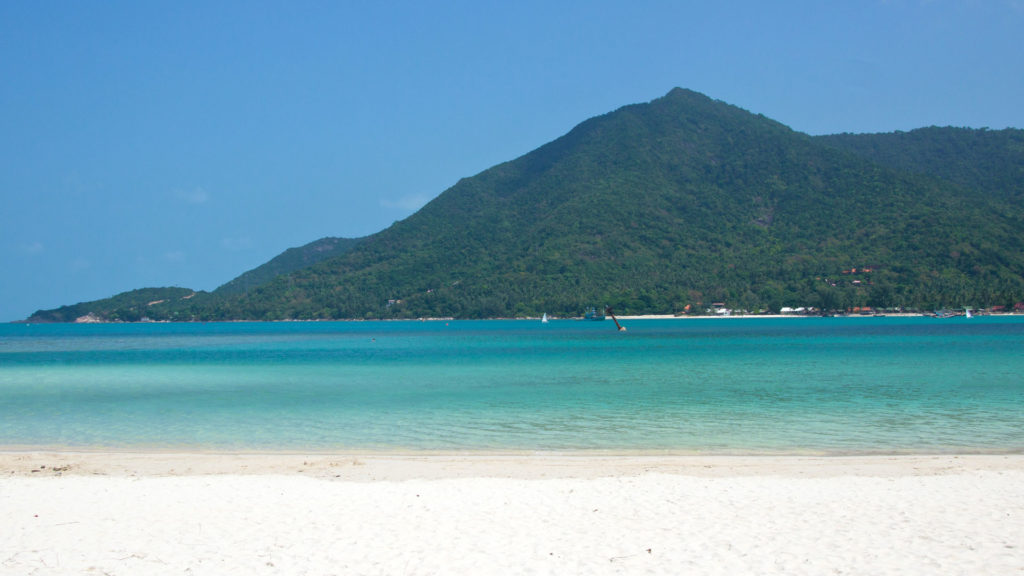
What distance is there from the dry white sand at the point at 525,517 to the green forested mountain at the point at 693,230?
119 m

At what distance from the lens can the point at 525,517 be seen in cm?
806

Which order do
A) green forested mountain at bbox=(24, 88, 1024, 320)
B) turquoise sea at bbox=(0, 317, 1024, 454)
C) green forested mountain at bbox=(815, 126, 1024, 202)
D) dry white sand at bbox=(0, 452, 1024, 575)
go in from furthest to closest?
green forested mountain at bbox=(815, 126, 1024, 202), green forested mountain at bbox=(24, 88, 1024, 320), turquoise sea at bbox=(0, 317, 1024, 454), dry white sand at bbox=(0, 452, 1024, 575)

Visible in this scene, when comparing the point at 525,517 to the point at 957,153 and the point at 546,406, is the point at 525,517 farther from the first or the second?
the point at 957,153

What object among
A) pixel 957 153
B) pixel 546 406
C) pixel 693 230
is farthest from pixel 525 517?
pixel 957 153

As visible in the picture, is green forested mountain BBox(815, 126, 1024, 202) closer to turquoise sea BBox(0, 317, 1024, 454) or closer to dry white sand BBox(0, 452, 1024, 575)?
turquoise sea BBox(0, 317, 1024, 454)

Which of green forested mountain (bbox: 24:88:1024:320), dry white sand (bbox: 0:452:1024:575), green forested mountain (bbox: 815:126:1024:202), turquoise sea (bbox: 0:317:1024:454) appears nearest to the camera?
dry white sand (bbox: 0:452:1024:575)

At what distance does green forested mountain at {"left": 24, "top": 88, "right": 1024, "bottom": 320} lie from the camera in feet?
390

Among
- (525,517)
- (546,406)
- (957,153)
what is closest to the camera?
(525,517)

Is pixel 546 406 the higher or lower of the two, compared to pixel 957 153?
lower

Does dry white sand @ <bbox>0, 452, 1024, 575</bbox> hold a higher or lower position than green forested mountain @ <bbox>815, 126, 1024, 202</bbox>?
lower

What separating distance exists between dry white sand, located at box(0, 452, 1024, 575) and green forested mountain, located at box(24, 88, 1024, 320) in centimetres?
11905

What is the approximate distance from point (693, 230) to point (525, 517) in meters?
137

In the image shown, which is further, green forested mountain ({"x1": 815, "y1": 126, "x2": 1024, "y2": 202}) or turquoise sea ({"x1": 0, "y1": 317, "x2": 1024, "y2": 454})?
green forested mountain ({"x1": 815, "y1": 126, "x2": 1024, "y2": 202})

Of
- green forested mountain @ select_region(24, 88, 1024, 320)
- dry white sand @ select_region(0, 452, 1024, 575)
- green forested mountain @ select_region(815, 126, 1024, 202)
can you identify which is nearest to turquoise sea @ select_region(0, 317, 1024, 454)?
dry white sand @ select_region(0, 452, 1024, 575)
